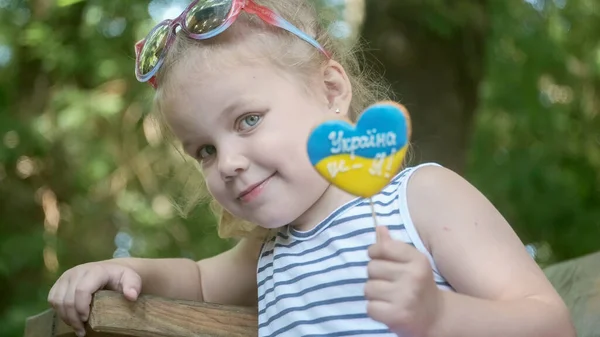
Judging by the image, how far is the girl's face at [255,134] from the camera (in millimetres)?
1306

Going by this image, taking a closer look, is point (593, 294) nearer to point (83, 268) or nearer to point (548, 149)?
point (83, 268)

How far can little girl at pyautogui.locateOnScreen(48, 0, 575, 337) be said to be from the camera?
1.17 meters

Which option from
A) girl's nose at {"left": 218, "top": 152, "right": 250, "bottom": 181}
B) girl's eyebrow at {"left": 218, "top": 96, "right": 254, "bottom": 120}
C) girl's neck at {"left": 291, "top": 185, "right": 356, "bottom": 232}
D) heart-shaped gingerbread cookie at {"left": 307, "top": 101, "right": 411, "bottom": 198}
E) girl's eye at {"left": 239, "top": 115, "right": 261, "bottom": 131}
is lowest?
girl's neck at {"left": 291, "top": 185, "right": 356, "bottom": 232}

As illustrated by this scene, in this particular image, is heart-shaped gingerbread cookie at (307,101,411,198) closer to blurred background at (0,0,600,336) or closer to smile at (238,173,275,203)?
smile at (238,173,275,203)

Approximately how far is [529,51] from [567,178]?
602 mm

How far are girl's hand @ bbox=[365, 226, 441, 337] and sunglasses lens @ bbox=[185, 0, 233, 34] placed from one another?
0.60 m

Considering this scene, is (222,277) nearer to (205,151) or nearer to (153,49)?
(205,151)

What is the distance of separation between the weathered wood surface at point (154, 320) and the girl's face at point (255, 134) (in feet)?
0.60

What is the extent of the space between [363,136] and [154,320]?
507mm

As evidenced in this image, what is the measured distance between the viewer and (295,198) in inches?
53.0

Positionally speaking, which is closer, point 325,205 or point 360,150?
point 360,150

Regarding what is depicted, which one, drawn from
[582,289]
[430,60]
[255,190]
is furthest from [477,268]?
[430,60]

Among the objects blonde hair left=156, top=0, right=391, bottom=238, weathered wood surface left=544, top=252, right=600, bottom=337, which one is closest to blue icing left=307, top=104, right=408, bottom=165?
blonde hair left=156, top=0, right=391, bottom=238

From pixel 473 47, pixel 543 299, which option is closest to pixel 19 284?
pixel 473 47
